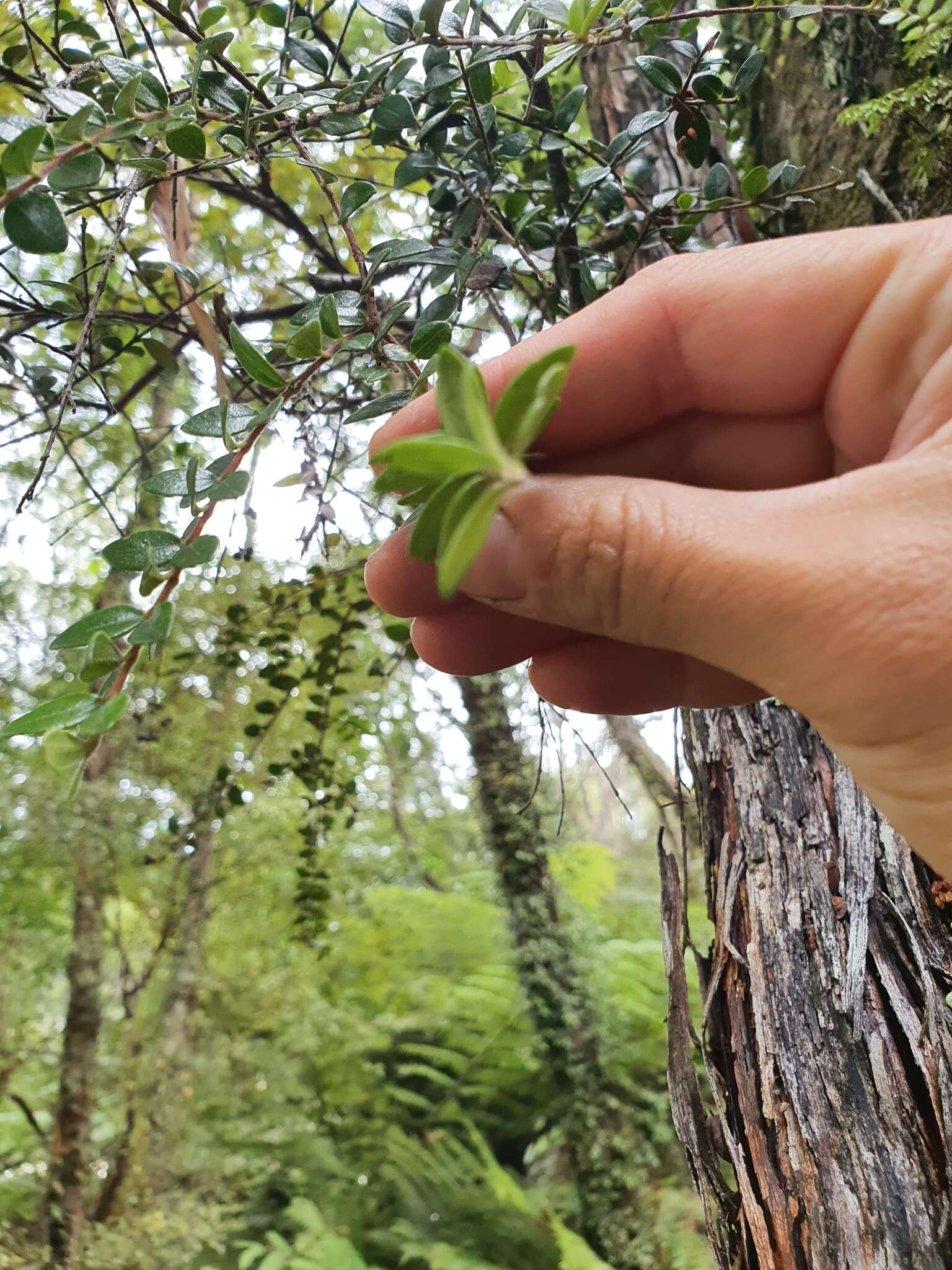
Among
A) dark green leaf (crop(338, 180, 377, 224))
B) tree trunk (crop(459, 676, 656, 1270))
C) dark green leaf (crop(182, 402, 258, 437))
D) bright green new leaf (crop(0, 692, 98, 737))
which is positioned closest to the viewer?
bright green new leaf (crop(0, 692, 98, 737))

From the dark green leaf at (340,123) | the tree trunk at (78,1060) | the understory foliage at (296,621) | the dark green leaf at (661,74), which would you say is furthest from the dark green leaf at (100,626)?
the tree trunk at (78,1060)

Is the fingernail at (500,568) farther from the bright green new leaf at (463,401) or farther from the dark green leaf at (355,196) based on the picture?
the dark green leaf at (355,196)

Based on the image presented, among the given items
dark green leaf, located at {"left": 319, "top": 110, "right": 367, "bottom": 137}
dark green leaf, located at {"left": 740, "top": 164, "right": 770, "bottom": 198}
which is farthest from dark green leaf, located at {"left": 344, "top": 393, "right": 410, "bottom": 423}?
dark green leaf, located at {"left": 740, "top": 164, "right": 770, "bottom": 198}

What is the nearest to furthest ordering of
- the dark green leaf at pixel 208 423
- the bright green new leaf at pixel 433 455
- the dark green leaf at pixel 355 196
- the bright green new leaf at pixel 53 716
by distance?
1. the bright green new leaf at pixel 433 455
2. the bright green new leaf at pixel 53 716
3. the dark green leaf at pixel 208 423
4. the dark green leaf at pixel 355 196

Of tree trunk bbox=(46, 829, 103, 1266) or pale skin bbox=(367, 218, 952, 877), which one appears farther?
tree trunk bbox=(46, 829, 103, 1266)

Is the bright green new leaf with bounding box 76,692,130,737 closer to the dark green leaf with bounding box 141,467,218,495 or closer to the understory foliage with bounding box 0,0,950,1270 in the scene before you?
the understory foliage with bounding box 0,0,950,1270

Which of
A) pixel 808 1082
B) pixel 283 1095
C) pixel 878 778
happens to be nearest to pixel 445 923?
pixel 283 1095

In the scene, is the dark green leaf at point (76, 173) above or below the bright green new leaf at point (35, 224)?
above
